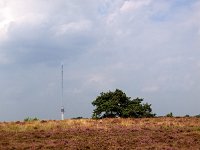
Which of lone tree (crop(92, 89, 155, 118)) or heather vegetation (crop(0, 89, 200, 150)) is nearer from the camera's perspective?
heather vegetation (crop(0, 89, 200, 150))

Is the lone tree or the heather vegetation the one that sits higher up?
the lone tree

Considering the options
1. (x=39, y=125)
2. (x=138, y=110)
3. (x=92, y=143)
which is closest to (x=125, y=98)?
(x=138, y=110)

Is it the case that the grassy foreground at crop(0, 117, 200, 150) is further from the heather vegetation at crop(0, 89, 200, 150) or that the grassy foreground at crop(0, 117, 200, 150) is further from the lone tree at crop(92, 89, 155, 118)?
the lone tree at crop(92, 89, 155, 118)

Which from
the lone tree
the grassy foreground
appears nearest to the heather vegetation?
the grassy foreground

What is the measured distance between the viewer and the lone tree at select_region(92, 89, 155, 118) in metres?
51.3

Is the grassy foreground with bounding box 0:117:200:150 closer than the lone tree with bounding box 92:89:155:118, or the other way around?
the grassy foreground with bounding box 0:117:200:150

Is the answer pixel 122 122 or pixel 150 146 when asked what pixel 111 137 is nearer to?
pixel 150 146

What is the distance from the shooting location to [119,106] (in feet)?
171

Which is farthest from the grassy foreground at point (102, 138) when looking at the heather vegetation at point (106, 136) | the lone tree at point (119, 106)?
the lone tree at point (119, 106)

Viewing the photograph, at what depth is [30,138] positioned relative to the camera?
29641mm

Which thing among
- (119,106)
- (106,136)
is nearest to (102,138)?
(106,136)

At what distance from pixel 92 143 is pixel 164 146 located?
4.29 meters

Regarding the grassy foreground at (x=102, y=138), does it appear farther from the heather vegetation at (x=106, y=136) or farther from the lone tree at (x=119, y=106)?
the lone tree at (x=119, y=106)

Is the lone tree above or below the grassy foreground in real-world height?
above
